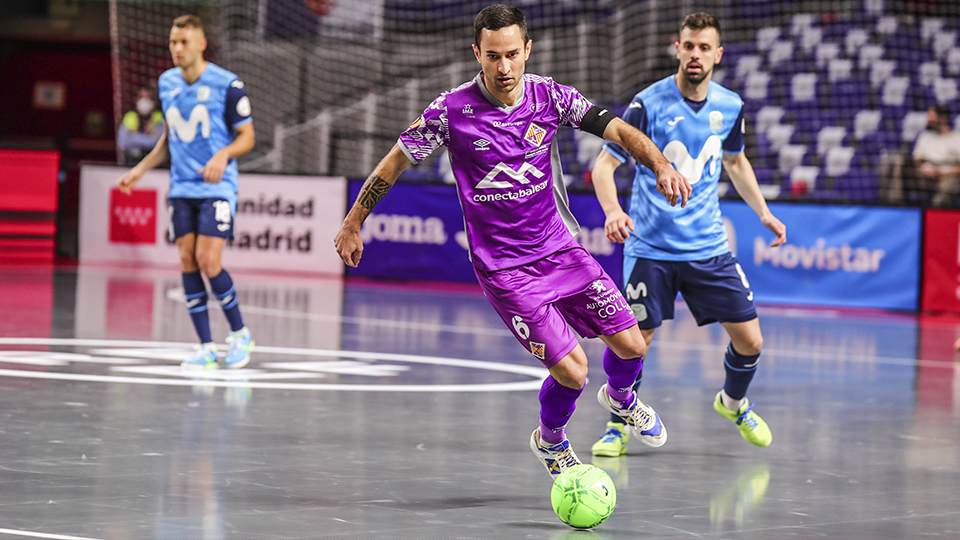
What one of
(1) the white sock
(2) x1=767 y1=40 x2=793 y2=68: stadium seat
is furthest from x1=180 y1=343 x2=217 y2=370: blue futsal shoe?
(2) x1=767 y1=40 x2=793 y2=68: stadium seat

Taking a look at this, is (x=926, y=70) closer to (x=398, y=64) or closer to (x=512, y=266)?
(x=398, y=64)

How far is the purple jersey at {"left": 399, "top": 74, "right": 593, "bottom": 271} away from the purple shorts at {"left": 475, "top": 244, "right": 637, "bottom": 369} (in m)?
0.06

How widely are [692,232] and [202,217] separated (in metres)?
3.80

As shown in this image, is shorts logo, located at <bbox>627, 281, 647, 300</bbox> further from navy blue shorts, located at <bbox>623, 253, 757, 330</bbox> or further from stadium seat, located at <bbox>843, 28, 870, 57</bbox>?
stadium seat, located at <bbox>843, 28, 870, 57</bbox>

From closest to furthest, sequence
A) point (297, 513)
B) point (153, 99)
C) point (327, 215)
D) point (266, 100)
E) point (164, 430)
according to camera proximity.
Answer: point (297, 513)
point (164, 430)
point (327, 215)
point (266, 100)
point (153, 99)

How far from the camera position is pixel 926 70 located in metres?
19.7

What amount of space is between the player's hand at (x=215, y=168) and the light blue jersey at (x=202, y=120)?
242 mm

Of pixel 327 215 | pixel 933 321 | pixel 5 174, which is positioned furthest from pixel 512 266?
pixel 5 174

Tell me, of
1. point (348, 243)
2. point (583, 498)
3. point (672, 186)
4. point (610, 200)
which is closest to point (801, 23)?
point (610, 200)

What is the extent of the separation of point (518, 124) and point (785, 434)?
9.49ft

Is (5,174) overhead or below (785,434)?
overhead

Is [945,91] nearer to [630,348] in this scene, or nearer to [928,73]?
[928,73]

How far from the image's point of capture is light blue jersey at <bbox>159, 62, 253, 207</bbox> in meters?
8.79

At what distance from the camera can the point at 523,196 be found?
509 cm
